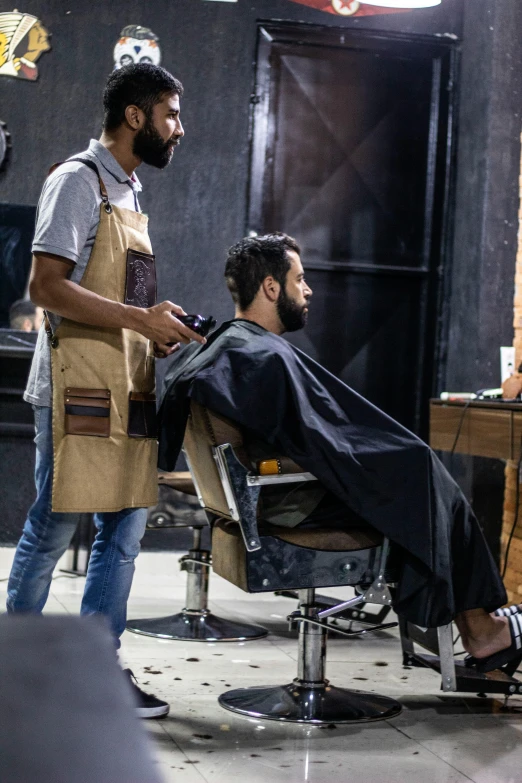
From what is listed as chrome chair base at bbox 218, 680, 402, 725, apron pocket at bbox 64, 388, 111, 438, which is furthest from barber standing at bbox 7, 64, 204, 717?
chrome chair base at bbox 218, 680, 402, 725

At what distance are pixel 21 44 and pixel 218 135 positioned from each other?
941 millimetres

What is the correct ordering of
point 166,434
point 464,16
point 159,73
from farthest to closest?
point 464,16 → point 166,434 → point 159,73

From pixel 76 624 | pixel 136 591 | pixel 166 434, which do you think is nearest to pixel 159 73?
pixel 166 434

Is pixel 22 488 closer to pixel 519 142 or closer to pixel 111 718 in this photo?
pixel 519 142

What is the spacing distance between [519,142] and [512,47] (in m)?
0.41

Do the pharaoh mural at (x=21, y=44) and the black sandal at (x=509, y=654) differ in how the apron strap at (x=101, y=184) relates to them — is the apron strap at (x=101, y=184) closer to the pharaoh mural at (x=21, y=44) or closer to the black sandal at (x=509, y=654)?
the black sandal at (x=509, y=654)

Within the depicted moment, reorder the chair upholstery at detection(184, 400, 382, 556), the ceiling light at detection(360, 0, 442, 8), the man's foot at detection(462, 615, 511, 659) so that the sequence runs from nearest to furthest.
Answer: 1. the chair upholstery at detection(184, 400, 382, 556)
2. the man's foot at detection(462, 615, 511, 659)
3. the ceiling light at detection(360, 0, 442, 8)

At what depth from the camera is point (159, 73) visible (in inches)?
89.0

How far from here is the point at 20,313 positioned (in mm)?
4441

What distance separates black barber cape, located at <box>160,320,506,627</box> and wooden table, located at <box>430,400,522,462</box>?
98 cm

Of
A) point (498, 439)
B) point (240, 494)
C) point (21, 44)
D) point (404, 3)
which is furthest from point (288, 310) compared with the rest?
point (21, 44)

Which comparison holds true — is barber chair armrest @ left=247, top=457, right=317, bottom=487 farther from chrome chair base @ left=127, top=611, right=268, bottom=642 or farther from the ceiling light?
the ceiling light

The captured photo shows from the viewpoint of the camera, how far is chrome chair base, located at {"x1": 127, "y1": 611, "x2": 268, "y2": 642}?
3117 mm

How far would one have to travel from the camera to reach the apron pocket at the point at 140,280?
7.27ft
